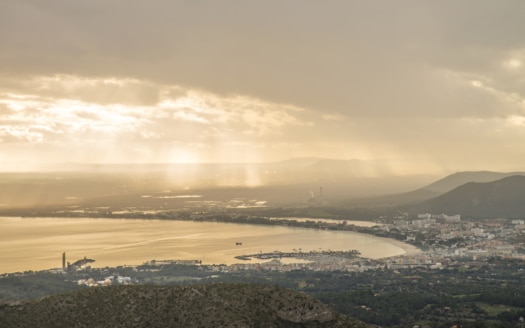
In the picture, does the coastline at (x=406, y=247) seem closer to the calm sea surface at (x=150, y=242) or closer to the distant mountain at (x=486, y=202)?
the calm sea surface at (x=150, y=242)

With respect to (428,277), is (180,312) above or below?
above

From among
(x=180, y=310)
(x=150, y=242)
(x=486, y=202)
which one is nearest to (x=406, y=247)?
(x=150, y=242)

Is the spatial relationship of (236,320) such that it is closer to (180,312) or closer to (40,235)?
(180,312)

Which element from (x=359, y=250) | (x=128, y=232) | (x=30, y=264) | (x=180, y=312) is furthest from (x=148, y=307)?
(x=128, y=232)

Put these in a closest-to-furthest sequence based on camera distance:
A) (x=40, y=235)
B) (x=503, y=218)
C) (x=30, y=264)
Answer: (x=30, y=264), (x=40, y=235), (x=503, y=218)

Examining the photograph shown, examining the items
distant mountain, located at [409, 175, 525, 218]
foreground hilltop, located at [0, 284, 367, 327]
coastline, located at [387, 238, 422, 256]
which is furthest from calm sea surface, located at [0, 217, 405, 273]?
foreground hilltop, located at [0, 284, 367, 327]

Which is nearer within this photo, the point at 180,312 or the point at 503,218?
the point at 180,312

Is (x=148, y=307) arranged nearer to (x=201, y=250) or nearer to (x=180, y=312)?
(x=180, y=312)

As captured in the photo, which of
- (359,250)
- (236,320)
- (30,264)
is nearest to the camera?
(236,320)
